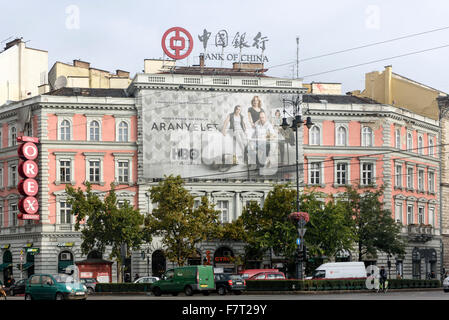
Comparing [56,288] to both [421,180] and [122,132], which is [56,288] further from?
[421,180]

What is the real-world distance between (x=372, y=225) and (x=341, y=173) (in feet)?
34.6

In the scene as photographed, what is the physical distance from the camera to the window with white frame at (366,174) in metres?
83.2

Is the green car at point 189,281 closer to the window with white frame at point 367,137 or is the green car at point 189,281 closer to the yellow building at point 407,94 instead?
the window with white frame at point 367,137

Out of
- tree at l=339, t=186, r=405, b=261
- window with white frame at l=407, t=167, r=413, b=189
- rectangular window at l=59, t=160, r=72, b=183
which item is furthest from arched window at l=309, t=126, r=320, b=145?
rectangular window at l=59, t=160, r=72, b=183

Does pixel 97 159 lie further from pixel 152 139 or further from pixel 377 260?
pixel 377 260

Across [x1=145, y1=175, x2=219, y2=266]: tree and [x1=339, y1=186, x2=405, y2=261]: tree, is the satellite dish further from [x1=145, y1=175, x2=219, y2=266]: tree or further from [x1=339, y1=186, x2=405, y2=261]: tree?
[x1=339, y1=186, x2=405, y2=261]: tree

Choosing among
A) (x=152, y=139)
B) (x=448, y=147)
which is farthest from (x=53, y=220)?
(x=448, y=147)

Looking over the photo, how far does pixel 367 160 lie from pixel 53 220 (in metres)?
31.6

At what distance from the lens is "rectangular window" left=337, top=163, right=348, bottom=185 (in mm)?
83125

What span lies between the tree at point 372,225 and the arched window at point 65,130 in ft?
86.6

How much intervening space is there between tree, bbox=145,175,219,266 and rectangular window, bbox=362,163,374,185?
21358 millimetres

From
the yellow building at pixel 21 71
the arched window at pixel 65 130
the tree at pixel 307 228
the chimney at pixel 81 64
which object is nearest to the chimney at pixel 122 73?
the chimney at pixel 81 64
